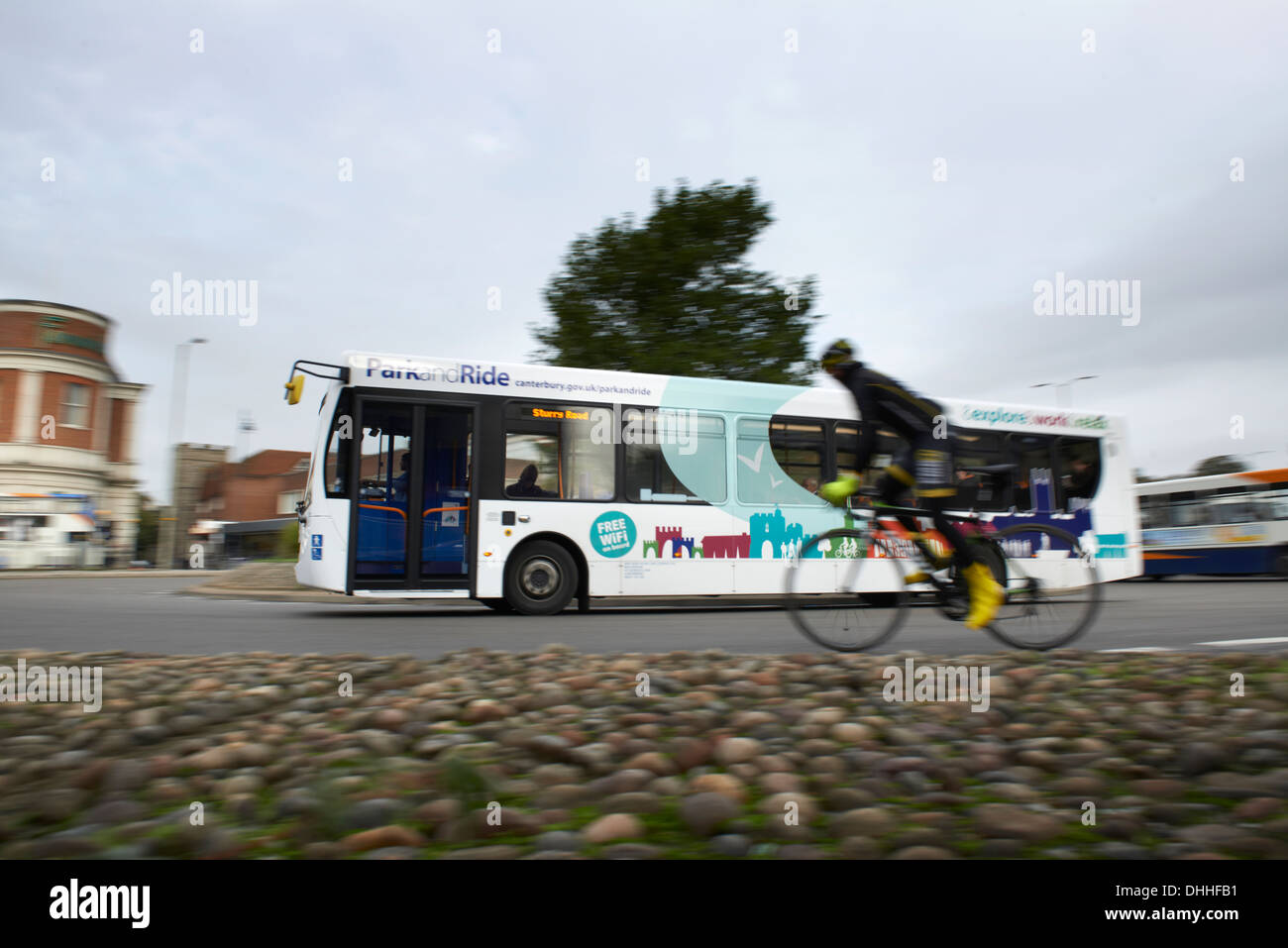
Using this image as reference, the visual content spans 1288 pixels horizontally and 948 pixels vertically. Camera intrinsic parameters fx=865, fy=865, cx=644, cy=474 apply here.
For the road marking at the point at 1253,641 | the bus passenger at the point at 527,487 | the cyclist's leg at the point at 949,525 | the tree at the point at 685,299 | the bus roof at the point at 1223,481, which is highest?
the tree at the point at 685,299

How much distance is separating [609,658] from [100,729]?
2.67 meters

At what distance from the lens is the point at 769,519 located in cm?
1200

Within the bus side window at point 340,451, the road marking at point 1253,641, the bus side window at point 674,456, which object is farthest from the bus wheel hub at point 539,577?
the road marking at point 1253,641

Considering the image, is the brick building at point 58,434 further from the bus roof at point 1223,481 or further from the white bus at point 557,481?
the bus roof at point 1223,481

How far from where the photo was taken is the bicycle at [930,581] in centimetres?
593

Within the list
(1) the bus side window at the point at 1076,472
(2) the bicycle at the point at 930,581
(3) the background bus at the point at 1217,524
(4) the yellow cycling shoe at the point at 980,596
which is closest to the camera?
(4) the yellow cycling shoe at the point at 980,596

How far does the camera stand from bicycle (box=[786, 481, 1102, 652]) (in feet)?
19.4

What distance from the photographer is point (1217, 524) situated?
26.2 m

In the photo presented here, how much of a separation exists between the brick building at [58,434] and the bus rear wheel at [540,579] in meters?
36.6

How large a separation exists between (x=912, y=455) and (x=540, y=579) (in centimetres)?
618

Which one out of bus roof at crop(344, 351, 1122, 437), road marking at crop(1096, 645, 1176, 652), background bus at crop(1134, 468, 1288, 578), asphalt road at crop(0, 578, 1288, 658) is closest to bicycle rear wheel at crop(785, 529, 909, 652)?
asphalt road at crop(0, 578, 1288, 658)

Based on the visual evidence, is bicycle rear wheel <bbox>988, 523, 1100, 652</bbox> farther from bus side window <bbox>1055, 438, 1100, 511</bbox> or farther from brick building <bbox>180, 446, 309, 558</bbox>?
brick building <bbox>180, 446, 309, 558</bbox>
